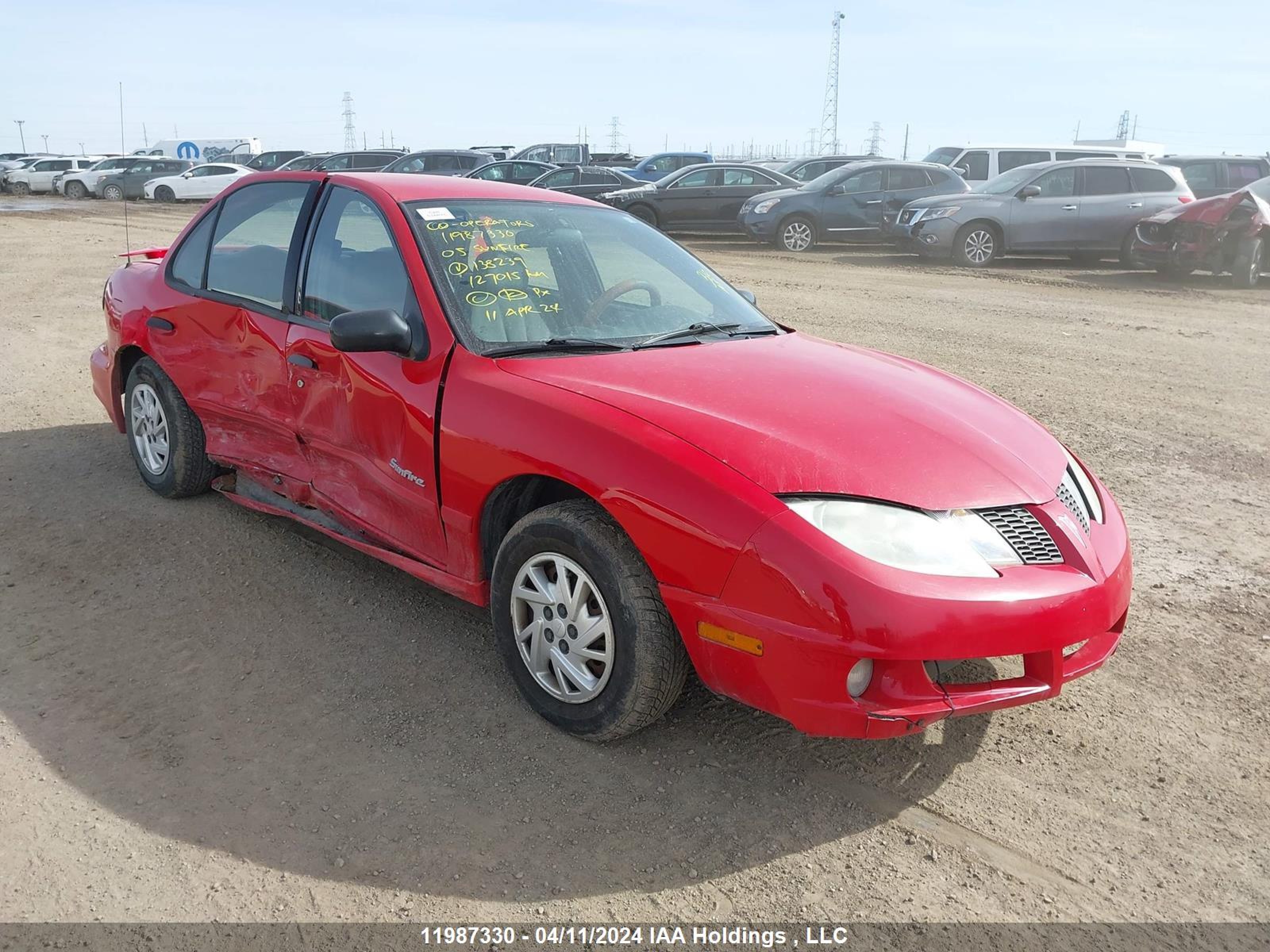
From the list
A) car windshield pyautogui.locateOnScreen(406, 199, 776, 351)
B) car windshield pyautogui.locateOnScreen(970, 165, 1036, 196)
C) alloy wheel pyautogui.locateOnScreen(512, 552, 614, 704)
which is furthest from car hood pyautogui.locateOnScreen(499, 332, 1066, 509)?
car windshield pyautogui.locateOnScreen(970, 165, 1036, 196)

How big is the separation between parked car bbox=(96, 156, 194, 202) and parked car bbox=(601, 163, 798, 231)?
19.7m

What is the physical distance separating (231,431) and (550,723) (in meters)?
2.26

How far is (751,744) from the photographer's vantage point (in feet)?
10.8

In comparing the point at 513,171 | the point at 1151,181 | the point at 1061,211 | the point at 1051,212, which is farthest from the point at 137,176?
the point at 1151,181

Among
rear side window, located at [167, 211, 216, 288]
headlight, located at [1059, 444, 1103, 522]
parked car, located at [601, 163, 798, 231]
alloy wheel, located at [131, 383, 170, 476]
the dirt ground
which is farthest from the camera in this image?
parked car, located at [601, 163, 798, 231]

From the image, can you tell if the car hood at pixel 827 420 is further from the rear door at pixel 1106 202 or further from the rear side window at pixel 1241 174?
the rear side window at pixel 1241 174

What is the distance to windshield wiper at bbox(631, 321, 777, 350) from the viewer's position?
377 cm

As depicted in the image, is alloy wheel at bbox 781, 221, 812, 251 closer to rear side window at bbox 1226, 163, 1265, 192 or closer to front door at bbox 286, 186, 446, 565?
rear side window at bbox 1226, 163, 1265, 192

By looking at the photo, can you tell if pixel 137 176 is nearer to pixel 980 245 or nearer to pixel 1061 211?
pixel 980 245

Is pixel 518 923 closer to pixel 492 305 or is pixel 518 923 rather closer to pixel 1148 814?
pixel 1148 814

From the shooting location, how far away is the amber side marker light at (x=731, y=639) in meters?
2.77

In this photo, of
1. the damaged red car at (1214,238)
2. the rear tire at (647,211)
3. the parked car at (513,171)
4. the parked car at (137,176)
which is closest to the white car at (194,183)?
the parked car at (137,176)

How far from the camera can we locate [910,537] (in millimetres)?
2799

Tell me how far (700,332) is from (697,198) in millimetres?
16230
